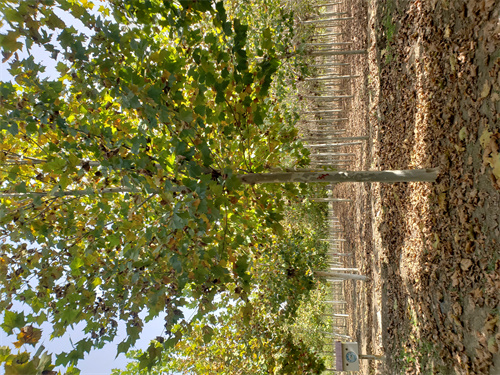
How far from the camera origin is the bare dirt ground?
3.12m

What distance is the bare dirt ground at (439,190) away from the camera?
Answer: 3.12 metres

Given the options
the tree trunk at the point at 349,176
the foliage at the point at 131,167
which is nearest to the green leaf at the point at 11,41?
the foliage at the point at 131,167

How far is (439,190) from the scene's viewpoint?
3.92m

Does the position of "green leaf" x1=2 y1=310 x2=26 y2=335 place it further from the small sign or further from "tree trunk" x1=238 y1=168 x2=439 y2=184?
the small sign

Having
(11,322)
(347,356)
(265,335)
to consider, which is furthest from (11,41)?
(265,335)

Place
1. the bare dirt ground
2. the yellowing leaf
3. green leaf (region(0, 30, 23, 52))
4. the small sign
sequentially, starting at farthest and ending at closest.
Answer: the small sign
the bare dirt ground
green leaf (region(0, 30, 23, 52))
the yellowing leaf

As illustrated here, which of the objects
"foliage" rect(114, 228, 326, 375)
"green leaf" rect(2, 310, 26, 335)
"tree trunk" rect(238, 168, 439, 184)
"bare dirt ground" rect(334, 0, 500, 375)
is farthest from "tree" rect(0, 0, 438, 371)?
"foliage" rect(114, 228, 326, 375)

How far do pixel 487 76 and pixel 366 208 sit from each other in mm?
5459

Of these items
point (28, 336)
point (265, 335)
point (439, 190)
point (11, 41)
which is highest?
point (11, 41)

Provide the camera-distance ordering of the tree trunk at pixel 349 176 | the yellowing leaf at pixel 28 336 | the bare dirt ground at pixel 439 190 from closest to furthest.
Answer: the yellowing leaf at pixel 28 336
the bare dirt ground at pixel 439 190
the tree trunk at pixel 349 176

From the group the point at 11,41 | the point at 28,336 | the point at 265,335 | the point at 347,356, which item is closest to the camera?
the point at 28,336

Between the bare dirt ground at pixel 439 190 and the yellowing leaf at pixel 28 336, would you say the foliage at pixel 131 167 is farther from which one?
the bare dirt ground at pixel 439 190

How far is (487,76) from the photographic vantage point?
313 centimetres

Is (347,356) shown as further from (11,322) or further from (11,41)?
(11,41)
